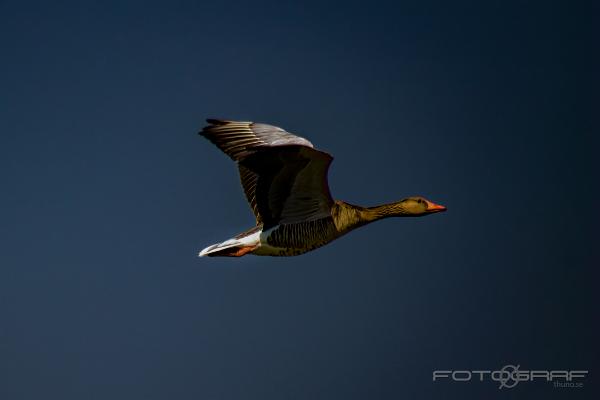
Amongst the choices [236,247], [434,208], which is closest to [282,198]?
[236,247]

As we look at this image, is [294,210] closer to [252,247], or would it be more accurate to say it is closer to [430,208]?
[252,247]

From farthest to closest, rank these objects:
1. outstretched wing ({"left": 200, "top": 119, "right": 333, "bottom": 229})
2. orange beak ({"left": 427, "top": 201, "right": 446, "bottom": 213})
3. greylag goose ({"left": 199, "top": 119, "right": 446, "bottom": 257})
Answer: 1. orange beak ({"left": 427, "top": 201, "right": 446, "bottom": 213})
2. greylag goose ({"left": 199, "top": 119, "right": 446, "bottom": 257})
3. outstretched wing ({"left": 200, "top": 119, "right": 333, "bottom": 229})

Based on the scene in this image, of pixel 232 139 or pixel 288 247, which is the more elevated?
pixel 232 139

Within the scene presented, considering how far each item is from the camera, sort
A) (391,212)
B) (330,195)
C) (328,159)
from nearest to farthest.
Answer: (328,159)
(330,195)
(391,212)

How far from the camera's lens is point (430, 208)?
62.8 feet

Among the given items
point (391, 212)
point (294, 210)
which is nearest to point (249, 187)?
point (294, 210)

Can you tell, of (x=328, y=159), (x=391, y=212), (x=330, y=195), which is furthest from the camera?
(x=391, y=212)

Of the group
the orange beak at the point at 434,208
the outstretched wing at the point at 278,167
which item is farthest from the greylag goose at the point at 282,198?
the orange beak at the point at 434,208

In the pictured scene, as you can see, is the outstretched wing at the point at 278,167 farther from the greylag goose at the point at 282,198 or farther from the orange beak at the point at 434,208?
the orange beak at the point at 434,208

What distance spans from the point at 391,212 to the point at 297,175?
105 inches

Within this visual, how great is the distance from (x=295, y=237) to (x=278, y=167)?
1.56m

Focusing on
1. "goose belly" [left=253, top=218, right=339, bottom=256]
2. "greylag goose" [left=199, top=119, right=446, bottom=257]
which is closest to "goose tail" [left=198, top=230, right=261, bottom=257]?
"greylag goose" [left=199, top=119, right=446, bottom=257]

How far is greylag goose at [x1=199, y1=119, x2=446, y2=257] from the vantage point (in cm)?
1641

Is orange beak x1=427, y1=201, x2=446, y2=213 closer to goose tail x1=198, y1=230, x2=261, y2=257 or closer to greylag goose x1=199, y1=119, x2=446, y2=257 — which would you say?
greylag goose x1=199, y1=119, x2=446, y2=257
